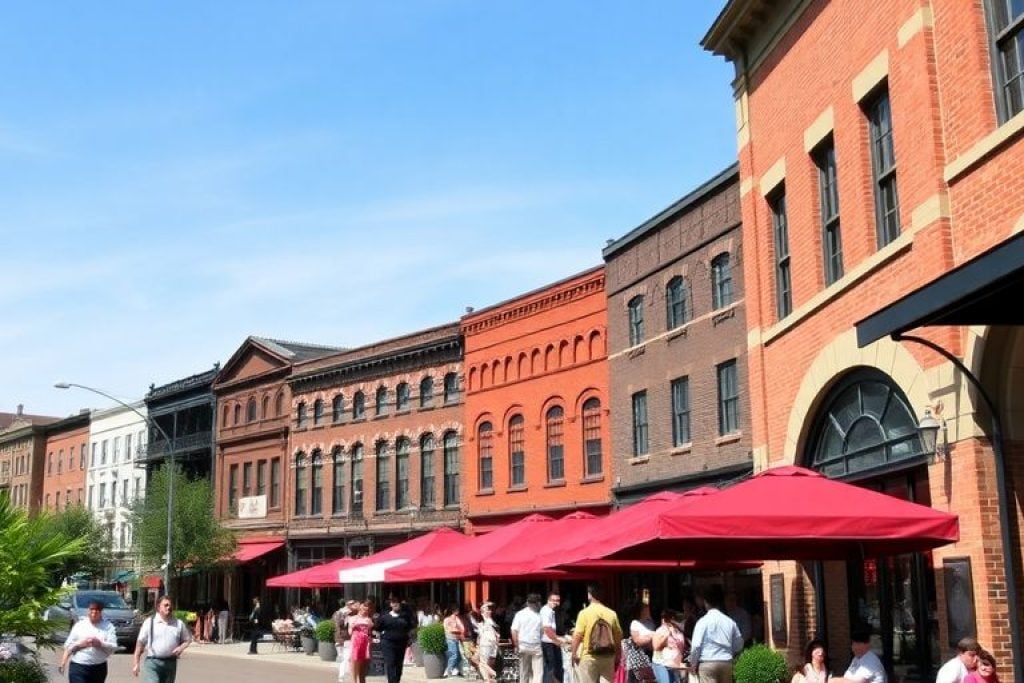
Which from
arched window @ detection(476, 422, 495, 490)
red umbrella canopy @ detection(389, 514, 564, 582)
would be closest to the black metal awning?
red umbrella canopy @ detection(389, 514, 564, 582)

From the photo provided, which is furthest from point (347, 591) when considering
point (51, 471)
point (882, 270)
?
point (51, 471)

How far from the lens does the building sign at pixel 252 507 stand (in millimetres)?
49188

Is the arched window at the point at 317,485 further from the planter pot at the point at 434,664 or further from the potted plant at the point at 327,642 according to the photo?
the planter pot at the point at 434,664

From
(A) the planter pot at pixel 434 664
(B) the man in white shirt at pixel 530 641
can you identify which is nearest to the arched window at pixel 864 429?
(B) the man in white shirt at pixel 530 641

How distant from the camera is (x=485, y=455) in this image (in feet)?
124

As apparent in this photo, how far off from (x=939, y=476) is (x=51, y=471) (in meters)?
69.2

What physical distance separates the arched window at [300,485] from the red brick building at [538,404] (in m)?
10.6

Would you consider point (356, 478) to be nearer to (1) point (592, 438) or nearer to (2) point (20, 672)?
(1) point (592, 438)

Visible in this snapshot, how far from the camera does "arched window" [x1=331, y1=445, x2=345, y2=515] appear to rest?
44.8 m

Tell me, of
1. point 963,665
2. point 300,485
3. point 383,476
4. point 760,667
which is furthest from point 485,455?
point 963,665

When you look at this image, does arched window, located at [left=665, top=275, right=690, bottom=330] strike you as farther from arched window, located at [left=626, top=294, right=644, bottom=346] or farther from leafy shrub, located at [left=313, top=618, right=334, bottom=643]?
leafy shrub, located at [left=313, top=618, right=334, bottom=643]

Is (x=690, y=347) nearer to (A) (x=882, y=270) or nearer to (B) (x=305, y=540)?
(A) (x=882, y=270)

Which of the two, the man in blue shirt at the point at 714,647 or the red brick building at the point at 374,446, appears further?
the red brick building at the point at 374,446

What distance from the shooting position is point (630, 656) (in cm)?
1516
